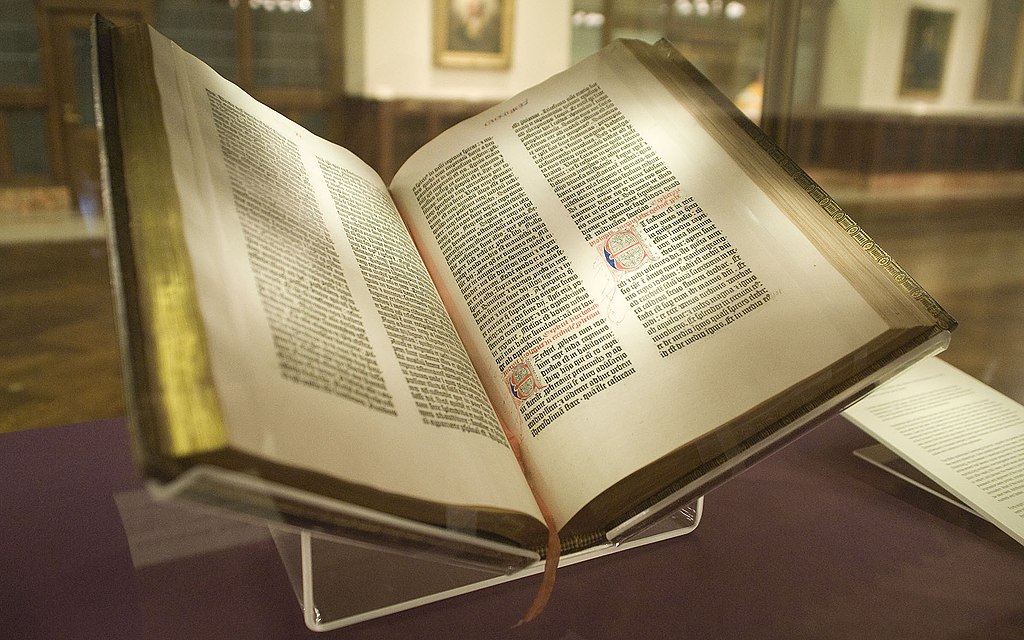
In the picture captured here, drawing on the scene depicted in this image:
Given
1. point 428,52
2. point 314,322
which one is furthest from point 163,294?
point 428,52

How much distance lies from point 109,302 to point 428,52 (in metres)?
0.85

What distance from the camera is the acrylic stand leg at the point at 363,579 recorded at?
457 mm

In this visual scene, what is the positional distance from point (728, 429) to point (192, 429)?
0.27 metres

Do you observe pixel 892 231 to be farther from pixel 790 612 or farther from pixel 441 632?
pixel 441 632

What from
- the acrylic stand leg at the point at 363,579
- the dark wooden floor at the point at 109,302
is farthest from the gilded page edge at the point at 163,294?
the dark wooden floor at the point at 109,302

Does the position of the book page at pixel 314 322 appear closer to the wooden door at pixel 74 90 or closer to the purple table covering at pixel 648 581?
the purple table covering at pixel 648 581

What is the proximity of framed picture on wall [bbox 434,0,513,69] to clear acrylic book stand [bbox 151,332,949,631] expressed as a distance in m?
1.11

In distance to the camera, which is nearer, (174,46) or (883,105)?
(174,46)

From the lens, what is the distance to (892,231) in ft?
4.22

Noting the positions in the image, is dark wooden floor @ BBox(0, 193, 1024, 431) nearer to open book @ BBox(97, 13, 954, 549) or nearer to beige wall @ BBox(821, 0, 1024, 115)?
beige wall @ BBox(821, 0, 1024, 115)

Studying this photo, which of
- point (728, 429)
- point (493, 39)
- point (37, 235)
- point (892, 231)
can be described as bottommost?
point (37, 235)

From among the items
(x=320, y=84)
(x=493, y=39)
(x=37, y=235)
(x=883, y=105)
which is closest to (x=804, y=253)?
(x=320, y=84)

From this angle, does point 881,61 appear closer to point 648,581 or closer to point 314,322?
point 648,581

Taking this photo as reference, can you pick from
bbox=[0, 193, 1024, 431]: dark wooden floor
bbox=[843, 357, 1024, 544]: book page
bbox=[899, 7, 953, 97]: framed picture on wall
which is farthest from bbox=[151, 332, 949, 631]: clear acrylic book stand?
bbox=[899, 7, 953, 97]: framed picture on wall
